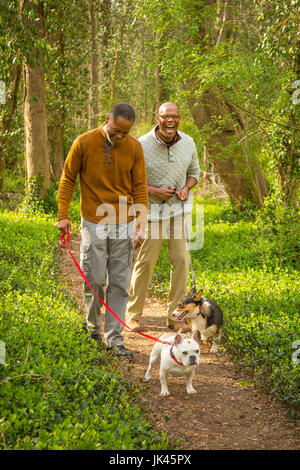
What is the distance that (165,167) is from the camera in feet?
19.5

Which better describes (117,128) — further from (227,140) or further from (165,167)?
(227,140)

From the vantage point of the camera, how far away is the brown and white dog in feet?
18.1

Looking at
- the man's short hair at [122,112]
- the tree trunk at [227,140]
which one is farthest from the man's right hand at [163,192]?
the tree trunk at [227,140]

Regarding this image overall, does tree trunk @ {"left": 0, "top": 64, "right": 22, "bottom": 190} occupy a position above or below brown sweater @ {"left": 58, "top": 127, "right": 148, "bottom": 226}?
above

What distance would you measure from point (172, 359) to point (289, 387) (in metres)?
1.08

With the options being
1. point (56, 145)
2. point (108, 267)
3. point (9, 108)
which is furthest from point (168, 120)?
point (56, 145)

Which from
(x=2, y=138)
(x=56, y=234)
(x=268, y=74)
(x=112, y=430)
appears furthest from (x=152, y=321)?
(x=2, y=138)

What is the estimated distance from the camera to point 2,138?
42.0 feet

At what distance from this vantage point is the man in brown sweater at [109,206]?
482 centimetres

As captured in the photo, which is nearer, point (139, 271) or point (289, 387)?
point (289, 387)

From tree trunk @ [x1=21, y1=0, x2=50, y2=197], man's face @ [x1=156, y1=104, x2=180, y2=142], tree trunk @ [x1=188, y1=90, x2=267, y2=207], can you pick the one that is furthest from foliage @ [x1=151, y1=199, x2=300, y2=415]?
tree trunk @ [x1=21, y1=0, x2=50, y2=197]

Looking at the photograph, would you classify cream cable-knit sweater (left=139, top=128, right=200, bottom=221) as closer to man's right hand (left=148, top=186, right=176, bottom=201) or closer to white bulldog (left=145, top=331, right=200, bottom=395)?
man's right hand (left=148, top=186, right=176, bottom=201)

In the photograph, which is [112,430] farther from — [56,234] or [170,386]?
[56,234]

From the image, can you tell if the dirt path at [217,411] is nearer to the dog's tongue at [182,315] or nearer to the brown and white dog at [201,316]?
the brown and white dog at [201,316]
